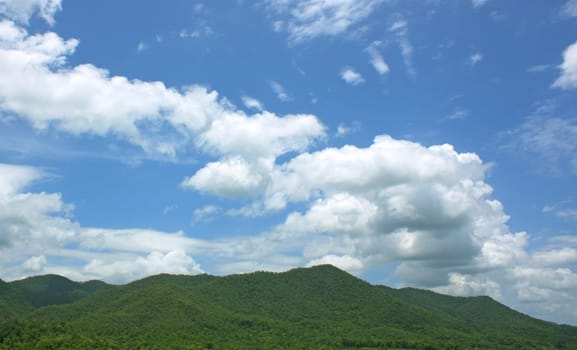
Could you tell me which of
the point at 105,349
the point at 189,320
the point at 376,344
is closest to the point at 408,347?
the point at 376,344

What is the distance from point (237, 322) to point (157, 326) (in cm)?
3252

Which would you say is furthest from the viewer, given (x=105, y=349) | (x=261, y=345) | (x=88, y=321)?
(x=88, y=321)

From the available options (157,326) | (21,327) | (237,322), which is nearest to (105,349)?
(21,327)

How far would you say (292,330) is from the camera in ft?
597

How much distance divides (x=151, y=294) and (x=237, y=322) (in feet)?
130

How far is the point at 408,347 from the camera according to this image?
542ft

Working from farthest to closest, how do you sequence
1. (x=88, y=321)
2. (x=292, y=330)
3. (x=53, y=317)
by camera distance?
(x=53, y=317) → (x=292, y=330) → (x=88, y=321)

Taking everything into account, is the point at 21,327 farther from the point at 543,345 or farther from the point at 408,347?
the point at 543,345

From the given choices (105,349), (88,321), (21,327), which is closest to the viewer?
(105,349)

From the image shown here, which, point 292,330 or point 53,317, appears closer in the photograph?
point 292,330

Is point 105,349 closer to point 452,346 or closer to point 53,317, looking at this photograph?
point 53,317

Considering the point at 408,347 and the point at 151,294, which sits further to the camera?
the point at 151,294

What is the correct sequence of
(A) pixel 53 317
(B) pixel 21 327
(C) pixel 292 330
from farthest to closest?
(A) pixel 53 317 < (C) pixel 292 330 < (B) pixel 21 327

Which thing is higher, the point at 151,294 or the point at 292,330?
the point at 151,294
